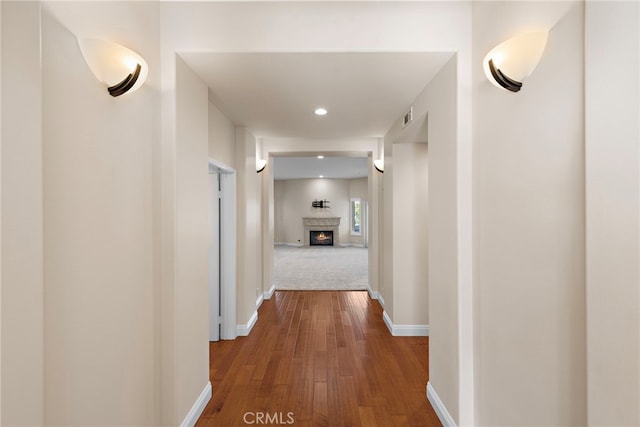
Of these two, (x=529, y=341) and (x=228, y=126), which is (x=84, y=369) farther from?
(x=228, y=126)

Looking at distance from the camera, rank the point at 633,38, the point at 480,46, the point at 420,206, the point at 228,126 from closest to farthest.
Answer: the point at 633,38
the point at 480,46
the point at 228,126
the point at 420,206

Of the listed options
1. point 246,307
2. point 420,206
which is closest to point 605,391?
point 420,206

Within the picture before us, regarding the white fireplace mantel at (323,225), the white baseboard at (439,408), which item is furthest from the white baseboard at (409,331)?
the white fireplace mantel at (323,225)

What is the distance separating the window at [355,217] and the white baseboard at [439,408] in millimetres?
10271

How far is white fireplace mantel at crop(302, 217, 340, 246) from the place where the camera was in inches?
494

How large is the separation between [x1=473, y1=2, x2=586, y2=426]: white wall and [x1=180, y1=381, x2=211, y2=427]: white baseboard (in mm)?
1824

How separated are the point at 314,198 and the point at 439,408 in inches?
423

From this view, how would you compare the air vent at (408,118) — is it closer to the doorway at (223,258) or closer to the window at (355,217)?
the doorway at (223,258)

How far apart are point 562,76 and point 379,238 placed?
352cm

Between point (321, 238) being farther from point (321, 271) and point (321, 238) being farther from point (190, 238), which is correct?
point (190, 238)

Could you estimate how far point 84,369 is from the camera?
131 cm

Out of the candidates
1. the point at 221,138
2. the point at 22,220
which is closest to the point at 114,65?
the point at 22,220

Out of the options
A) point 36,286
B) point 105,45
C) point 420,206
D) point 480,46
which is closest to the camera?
point 36,286

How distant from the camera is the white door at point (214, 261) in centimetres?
338
